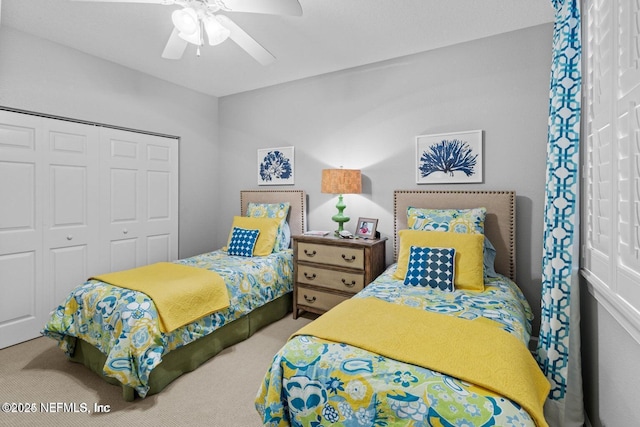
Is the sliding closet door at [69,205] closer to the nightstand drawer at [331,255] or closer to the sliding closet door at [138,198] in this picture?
the sliding closet door at [138,198]

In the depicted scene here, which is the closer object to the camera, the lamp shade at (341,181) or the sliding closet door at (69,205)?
the sliding closet door at (69,205)

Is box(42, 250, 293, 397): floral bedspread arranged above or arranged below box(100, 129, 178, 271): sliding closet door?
below

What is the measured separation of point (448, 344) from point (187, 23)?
2.18 meters

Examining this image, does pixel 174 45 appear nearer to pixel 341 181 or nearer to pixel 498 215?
pixel 341 181

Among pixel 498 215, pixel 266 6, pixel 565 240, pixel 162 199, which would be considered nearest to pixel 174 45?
pixel 266 6

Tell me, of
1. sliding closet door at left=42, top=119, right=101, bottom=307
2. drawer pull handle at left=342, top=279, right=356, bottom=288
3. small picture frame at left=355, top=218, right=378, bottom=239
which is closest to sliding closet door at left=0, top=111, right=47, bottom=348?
sliding closet door at left=42, top=119, right=101, bottom=307

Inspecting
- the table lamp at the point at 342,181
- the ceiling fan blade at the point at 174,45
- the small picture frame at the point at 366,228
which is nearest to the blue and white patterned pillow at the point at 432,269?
the small picture frame at the point at 366,228

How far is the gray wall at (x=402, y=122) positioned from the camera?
8.52 feet

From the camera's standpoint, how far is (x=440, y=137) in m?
2.94

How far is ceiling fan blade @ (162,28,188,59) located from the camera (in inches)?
83.4

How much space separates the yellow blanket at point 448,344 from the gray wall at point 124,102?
122 inches

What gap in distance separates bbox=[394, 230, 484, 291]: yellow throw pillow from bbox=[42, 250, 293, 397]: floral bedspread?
4.40 ft

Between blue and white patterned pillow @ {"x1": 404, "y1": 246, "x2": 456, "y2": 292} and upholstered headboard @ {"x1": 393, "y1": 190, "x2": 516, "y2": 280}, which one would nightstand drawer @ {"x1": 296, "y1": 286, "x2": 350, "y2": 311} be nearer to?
blue and white patterned pillow @ {"x1": 404, "y1": 246, "x2": 456, "y2": 292}

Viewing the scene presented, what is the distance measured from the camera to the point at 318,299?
313cm
